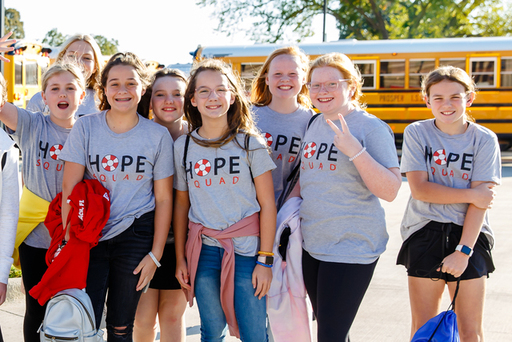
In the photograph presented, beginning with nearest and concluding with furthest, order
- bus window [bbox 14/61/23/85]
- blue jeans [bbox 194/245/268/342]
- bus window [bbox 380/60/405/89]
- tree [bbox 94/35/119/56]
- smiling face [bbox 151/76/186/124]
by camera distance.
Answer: blue jeans [bbox 194/245/268/342] → smiling face [bbox 151/76/186/124] → bus window [bbox 380/60/405/89] → bus window [bbox 14/61/23/85] → tree [bbox 94/35/119/56]

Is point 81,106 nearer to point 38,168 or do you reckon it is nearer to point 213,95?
point 38,168

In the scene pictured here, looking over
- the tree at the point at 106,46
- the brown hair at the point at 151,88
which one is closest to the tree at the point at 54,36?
the tree at the point at 106,46

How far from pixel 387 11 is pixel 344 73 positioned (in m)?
27.4

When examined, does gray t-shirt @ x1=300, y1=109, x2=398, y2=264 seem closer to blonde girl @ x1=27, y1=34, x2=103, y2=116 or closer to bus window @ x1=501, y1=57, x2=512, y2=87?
blonde girl @ x1=27, y1=34, x2=103, y2=116

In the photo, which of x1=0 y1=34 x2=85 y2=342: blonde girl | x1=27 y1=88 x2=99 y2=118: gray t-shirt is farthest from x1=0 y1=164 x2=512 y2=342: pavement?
x1=27 y1=88 x2=99 y2=118: gray t-shirt

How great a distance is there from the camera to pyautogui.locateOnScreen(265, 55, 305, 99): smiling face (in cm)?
297

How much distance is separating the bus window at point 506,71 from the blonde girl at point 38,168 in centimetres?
1243

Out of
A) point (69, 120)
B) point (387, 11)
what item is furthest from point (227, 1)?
point (69, 120)

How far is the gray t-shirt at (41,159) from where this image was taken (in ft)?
9.16

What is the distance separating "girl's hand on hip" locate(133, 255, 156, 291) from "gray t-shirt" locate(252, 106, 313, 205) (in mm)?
798

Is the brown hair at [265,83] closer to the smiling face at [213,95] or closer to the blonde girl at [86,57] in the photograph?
the smiling face at [213,95]

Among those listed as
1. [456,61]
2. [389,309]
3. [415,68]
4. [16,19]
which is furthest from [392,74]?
[16,19]

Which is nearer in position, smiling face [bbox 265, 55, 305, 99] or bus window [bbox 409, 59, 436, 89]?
smiling face [bbox 265, 55, 305, 99]

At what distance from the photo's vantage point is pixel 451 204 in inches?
104
